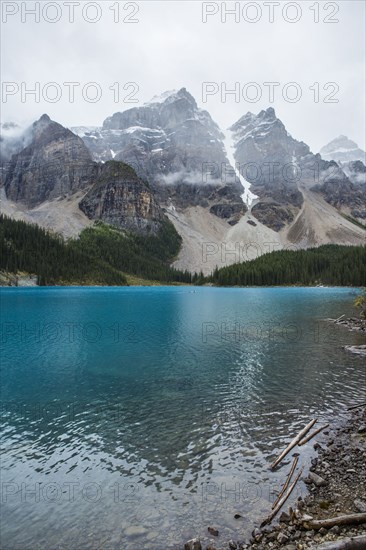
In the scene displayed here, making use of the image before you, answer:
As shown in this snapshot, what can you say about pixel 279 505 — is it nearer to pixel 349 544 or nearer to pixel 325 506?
pixel 325 506

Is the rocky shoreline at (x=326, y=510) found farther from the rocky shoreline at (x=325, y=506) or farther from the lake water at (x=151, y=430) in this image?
the lake water at (x=151, y=430)

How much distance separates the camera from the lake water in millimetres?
12664

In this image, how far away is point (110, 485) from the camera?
15.0 metres

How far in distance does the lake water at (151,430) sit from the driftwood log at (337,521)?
188 centimetres

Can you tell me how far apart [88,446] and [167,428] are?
14.3 ft

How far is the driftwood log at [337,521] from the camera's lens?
11234mm

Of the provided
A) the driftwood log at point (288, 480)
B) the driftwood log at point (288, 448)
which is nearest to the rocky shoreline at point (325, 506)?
the driftwood log at point (288, 480)

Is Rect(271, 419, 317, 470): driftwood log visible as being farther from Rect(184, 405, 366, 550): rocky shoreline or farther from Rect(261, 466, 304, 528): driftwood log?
Rect(261, 466, 304, 528): driftwood log

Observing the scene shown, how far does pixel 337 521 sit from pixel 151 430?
11.2 meters

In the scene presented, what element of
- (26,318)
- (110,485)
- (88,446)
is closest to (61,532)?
(110,485)

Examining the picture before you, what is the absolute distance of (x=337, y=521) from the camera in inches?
443

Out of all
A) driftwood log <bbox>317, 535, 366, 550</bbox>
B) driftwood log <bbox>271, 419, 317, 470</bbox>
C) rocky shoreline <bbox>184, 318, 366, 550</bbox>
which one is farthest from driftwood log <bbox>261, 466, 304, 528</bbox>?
driftwood log <bbox>317, 535, 366, 550</bbox>

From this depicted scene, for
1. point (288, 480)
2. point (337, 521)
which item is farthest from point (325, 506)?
point (288, 480)

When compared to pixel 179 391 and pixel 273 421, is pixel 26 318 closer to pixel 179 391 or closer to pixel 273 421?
pixel 179 391
